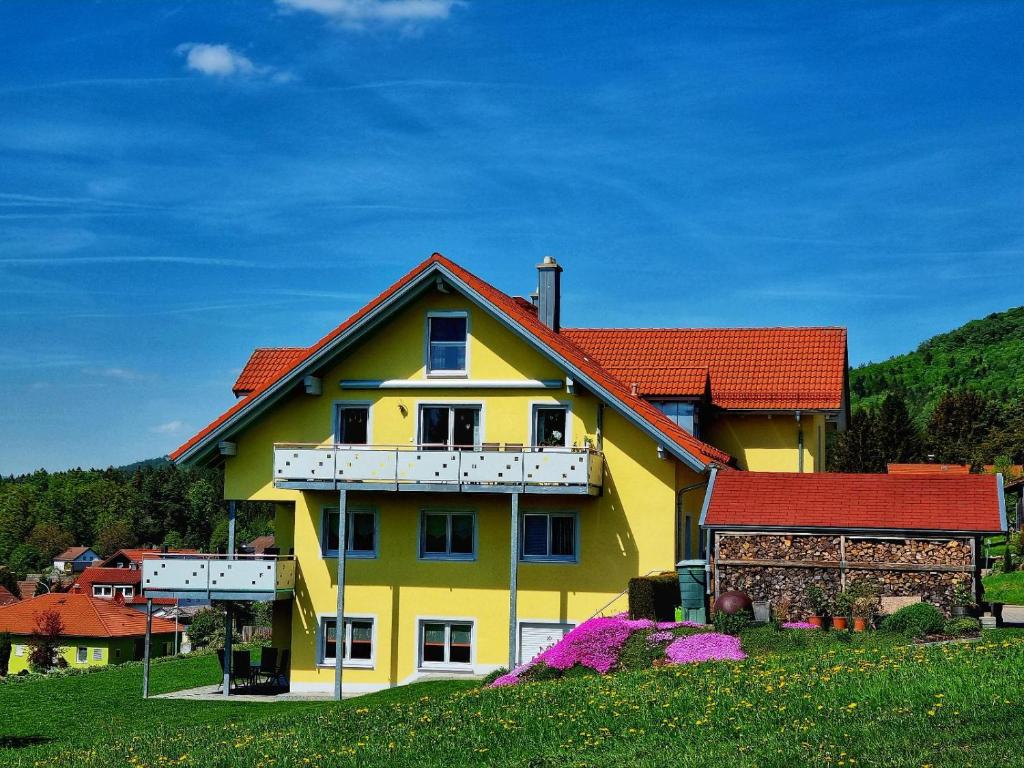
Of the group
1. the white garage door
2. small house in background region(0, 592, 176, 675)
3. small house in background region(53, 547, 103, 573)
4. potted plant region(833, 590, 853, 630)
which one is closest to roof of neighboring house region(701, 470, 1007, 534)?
potted plant region(833, 590, 853, 630)

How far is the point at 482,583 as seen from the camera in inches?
1239

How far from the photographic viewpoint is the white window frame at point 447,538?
3169 centimetres

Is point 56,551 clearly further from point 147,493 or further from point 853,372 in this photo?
point 853,372

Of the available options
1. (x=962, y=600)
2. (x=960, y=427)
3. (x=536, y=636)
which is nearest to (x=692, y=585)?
(x=536, y=636)

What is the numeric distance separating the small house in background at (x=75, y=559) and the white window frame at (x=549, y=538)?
159 meters

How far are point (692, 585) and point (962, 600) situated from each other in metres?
5.55

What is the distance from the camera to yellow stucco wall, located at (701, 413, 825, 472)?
37.6m

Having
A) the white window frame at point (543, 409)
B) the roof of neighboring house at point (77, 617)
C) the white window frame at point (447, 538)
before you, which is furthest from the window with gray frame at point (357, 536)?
the roof of neighboring house at point (77, 617)

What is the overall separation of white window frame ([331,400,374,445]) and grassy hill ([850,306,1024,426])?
271 feet

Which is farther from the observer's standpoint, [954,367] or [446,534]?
[954,367]

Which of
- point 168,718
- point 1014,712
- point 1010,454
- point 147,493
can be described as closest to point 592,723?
point 1014,712

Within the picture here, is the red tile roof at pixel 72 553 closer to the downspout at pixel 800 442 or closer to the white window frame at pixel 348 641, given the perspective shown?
the white window frame at pixel 348 641

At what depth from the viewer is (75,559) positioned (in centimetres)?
18375

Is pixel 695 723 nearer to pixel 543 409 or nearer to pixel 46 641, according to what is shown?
pixel 543 409
